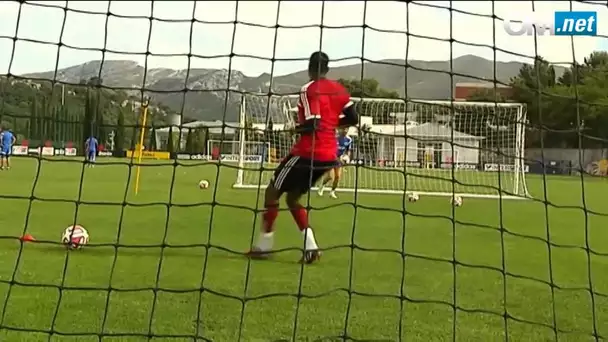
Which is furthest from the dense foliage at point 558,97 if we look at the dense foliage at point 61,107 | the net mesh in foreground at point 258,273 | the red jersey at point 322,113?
the dense foliage at point 61,107

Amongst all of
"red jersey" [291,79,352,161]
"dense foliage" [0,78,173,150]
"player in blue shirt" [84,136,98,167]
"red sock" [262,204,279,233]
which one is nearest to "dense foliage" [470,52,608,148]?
"red jersey" [291,79,352,161]

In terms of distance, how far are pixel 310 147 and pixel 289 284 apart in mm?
957

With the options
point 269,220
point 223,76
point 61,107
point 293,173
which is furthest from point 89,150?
point 223,76

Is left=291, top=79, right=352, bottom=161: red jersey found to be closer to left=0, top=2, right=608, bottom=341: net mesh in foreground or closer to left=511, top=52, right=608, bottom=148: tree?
left=0, top=2, right=608, bottom=341: net mesh in foreground

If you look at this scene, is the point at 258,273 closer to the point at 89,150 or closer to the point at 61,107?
the point at 89,150

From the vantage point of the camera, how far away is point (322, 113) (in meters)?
4.53

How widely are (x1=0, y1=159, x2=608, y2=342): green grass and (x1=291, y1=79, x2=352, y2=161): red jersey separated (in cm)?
43

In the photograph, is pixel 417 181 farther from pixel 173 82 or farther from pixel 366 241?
pixel 173 82

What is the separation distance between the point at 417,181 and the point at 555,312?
1328cm

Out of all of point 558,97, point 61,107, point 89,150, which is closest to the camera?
point 558,97

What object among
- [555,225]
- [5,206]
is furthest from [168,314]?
[555,225]

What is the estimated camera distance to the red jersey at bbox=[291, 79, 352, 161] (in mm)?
4379

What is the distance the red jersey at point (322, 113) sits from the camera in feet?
14.4

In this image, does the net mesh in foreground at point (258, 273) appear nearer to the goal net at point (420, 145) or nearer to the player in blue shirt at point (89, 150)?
the player in blue shirt at point (89, 150)
